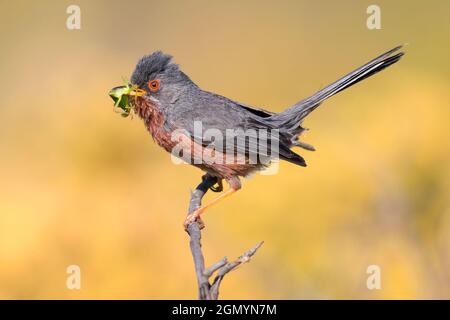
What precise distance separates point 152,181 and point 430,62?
4591mm

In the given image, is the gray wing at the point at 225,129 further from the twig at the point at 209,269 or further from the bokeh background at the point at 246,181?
the bokeh background at the point at 246,181

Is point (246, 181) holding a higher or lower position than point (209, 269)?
higher

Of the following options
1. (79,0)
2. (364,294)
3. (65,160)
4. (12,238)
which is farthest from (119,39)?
(364,294)

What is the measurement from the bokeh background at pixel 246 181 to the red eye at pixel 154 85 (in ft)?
5.44

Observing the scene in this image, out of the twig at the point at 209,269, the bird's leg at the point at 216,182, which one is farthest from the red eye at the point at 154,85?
the twig at the point at 209,269

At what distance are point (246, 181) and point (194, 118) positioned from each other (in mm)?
1932

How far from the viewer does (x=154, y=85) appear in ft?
15.8

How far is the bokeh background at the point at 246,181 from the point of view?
5.37 metres

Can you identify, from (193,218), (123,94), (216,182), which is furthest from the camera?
(216,182)

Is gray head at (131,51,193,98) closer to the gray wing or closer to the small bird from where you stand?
the small bird

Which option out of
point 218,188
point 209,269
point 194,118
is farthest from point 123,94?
point 209,269

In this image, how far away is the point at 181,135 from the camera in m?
4.70

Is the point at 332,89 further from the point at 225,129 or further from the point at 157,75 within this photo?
the point at 157,75

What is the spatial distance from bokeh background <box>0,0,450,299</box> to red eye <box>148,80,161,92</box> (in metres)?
1.66
